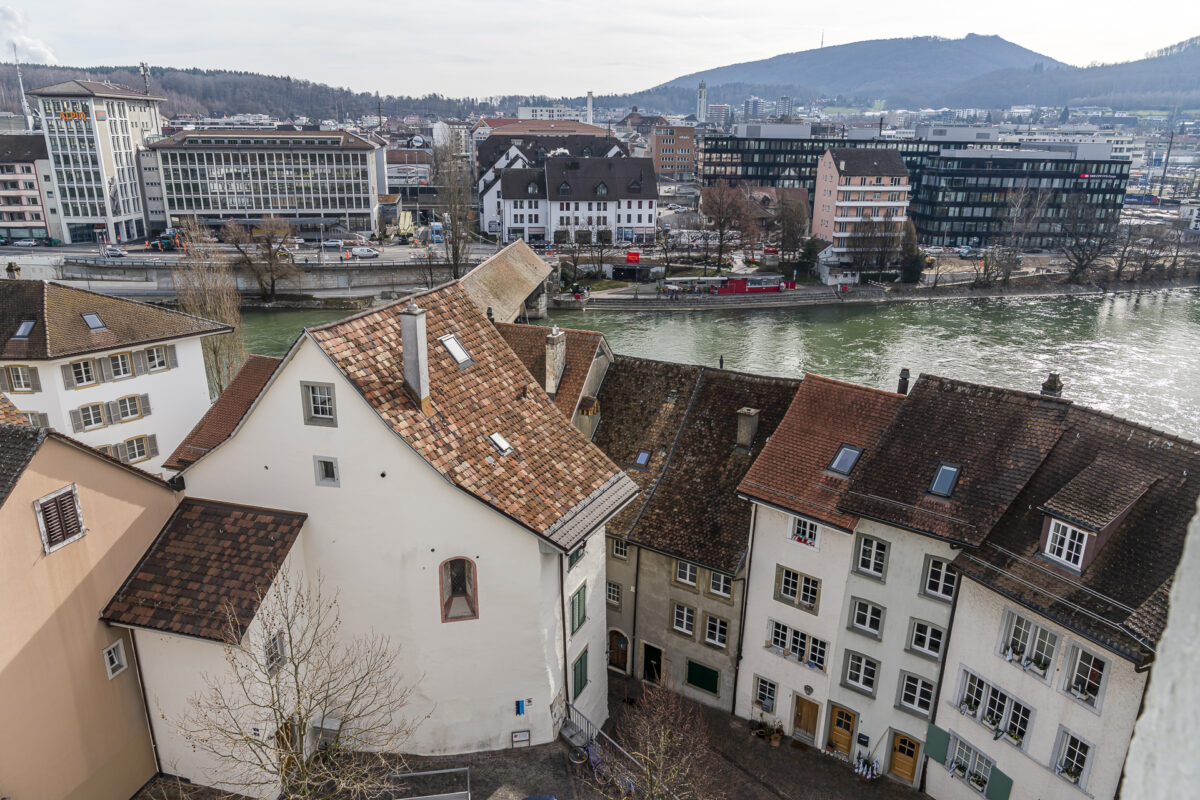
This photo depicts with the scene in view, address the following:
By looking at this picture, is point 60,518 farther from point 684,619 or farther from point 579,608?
point 684,619

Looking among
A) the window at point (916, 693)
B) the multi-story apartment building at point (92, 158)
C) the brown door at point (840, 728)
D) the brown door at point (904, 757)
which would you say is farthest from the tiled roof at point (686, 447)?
the multi-story apartment building at point (92, 158)

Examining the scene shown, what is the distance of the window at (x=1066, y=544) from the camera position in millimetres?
16453

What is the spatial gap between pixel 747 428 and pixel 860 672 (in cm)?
705

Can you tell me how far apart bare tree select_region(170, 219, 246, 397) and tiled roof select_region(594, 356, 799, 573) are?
22.6 meters

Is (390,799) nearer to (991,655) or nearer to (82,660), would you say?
(82,660)

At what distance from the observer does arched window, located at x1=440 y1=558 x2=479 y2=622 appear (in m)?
17.2

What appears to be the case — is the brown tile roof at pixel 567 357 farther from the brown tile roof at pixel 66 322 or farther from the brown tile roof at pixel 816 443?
the brown tile roof at pixel 66 322

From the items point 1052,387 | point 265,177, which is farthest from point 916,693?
point 265,177

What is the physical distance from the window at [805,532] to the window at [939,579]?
2.77 metres

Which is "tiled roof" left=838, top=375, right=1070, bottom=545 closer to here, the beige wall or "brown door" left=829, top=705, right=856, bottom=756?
"brown door" left=829, top=705, right=856, bottom=756

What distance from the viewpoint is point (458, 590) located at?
17625mm

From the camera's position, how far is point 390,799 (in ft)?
55.3

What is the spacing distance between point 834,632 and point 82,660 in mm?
16553

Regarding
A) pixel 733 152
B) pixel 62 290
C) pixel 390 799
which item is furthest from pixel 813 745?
pixel 733 152
